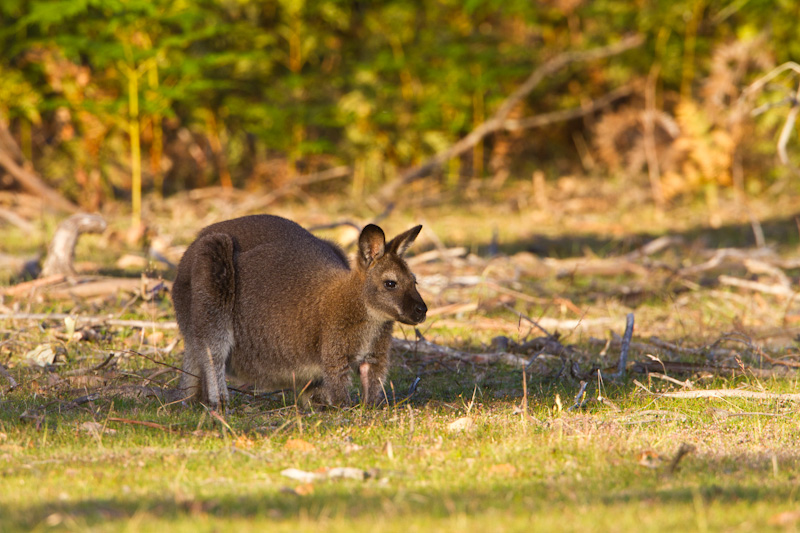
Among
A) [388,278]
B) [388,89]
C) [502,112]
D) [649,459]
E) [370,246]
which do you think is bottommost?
[649,459]

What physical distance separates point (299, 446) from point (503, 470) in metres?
1.07

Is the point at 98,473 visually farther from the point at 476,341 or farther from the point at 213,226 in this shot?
the point at 476,341

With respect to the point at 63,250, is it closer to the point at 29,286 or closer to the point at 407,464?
the point at 29,286

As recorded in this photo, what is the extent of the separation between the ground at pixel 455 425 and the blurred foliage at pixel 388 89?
19.6ft

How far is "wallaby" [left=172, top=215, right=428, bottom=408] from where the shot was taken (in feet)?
17.5

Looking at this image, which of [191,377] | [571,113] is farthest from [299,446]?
[571,113]

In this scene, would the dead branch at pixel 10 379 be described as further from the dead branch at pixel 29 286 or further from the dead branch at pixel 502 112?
the dead branch at pixel 502 112

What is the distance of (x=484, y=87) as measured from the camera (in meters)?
16.9

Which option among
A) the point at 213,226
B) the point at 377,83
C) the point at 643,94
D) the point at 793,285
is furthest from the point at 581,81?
the point at 213,226

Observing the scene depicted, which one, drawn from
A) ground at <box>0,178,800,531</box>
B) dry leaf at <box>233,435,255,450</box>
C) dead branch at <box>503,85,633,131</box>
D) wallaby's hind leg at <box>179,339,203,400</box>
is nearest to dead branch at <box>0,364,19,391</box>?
ground at <box>0,178,800,531</box>

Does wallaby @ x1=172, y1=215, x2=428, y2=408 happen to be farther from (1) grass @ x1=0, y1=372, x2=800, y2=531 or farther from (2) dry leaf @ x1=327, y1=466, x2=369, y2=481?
(2) dry leaf @ x1=327, y1=466, x2=369, y2=481

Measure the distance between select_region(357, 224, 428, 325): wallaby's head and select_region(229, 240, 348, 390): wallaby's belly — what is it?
32cm

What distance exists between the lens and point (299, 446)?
4.52 m

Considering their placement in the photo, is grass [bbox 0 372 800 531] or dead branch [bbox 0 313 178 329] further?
dead branch [bbox 0 313 178 329]
